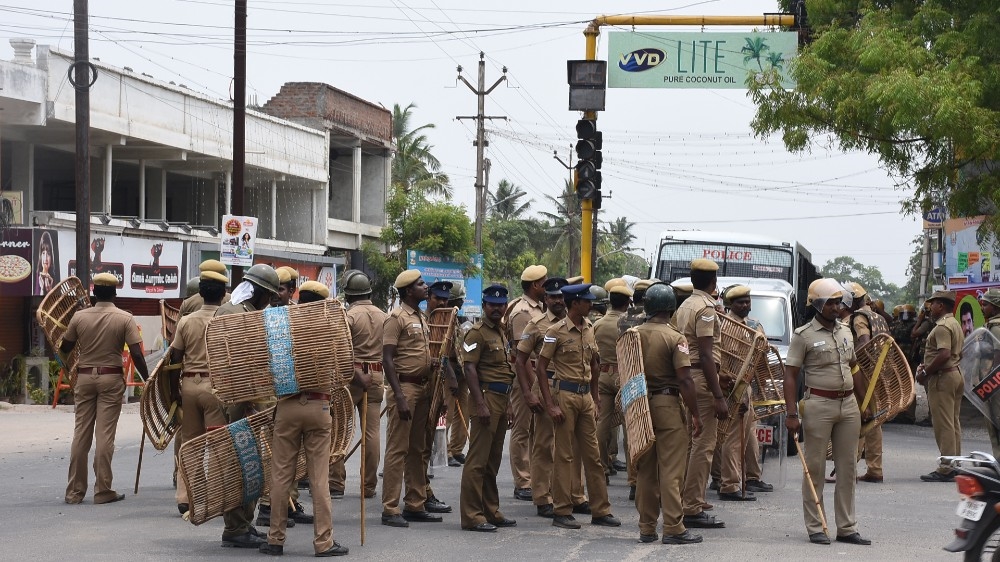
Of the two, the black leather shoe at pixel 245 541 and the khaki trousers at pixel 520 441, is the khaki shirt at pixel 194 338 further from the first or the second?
the khaki trousers at pixel 520 441

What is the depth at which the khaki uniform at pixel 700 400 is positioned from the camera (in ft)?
32.6

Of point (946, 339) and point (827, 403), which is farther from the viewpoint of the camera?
point (946, 339)

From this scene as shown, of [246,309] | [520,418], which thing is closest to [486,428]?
[246,309]

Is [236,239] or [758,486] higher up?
[236,239]

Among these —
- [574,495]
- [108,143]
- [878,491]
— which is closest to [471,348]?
[574,495]

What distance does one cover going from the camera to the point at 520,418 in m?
12.0

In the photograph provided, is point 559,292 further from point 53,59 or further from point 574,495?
point 53,59

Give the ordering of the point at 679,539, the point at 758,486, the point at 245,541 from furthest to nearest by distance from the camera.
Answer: the point at 758,486, the point at 679,539, the point at 245,541

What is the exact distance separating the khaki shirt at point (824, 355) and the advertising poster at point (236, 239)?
12.5 meters

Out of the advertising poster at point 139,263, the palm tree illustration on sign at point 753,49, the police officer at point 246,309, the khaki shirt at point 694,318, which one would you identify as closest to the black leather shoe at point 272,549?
the police officer at point 246,309

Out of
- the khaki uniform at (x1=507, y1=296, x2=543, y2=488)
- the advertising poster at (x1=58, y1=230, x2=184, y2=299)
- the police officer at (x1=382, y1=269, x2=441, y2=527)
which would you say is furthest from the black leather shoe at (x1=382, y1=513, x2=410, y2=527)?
the advertising poster at (x1=58, y1=230, x2=184, y2=299)

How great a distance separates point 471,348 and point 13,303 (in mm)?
17720

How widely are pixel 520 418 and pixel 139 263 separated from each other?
1729 centimetres

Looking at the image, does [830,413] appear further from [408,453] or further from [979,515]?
[408,453]
